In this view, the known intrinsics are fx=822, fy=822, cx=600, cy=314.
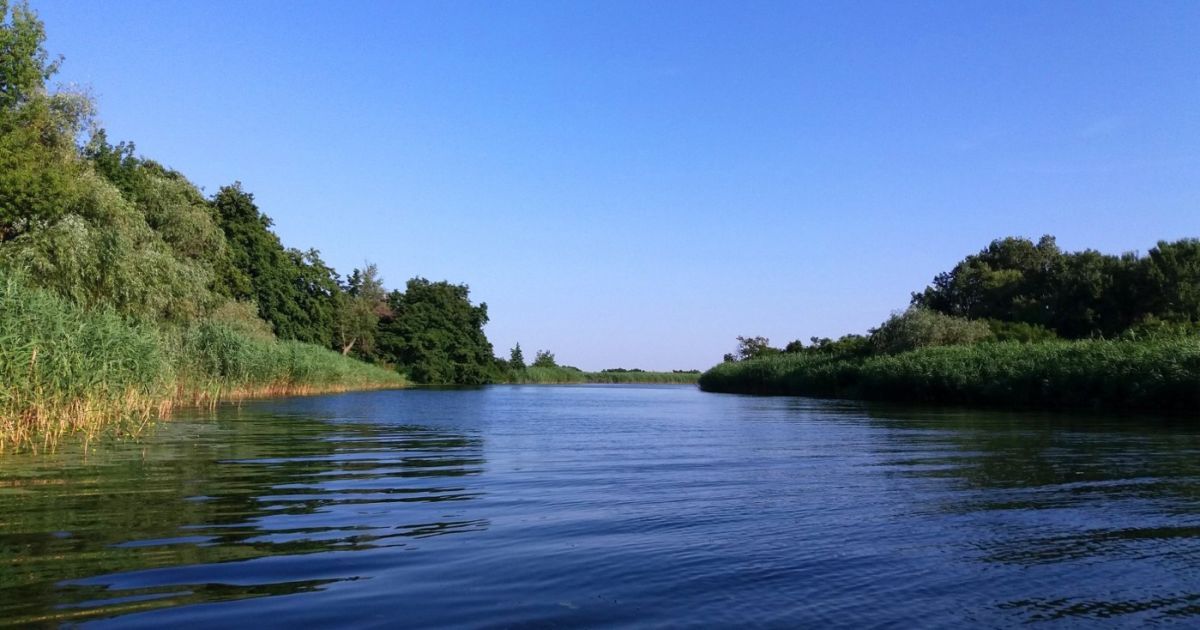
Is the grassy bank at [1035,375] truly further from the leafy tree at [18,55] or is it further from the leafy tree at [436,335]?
the leafy tree at [436,335]

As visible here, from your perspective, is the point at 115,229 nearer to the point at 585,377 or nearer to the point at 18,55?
the point at 18,55

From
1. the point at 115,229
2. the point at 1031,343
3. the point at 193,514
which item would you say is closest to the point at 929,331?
the point at 1031,343

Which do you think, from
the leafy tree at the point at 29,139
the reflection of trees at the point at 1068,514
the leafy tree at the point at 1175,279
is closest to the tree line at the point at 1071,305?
the leafy tree at the point at 1175,279

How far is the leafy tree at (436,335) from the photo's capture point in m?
87.7

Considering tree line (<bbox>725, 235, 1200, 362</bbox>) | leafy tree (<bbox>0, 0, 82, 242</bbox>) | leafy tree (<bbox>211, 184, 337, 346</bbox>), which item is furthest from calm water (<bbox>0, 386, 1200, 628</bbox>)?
leafy tree (<bbox>211, 184, 337, 346</bbox>)

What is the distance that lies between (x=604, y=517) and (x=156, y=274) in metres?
20.4

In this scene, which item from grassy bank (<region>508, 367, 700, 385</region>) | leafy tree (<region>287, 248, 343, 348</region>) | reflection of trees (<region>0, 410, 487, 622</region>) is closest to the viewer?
reflection of trees (<region>0, 410, 487, 622</region>)

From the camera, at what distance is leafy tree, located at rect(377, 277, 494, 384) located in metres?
87.7

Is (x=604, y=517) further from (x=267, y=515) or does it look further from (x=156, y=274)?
(x=156, y=274)

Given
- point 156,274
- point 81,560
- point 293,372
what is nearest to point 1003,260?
point 293,372

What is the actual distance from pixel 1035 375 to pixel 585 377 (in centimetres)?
9816

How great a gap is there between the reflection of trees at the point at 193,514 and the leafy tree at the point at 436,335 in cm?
7357

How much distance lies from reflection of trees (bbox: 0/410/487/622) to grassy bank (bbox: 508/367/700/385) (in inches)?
3596

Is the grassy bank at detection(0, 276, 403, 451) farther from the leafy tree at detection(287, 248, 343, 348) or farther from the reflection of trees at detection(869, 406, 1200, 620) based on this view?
the leafy tree at detection(287, 248, 343, 348)
